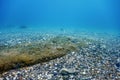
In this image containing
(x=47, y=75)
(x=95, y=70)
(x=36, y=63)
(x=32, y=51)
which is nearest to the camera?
(x=47, y=75)

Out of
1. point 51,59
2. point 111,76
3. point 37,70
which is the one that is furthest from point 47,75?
point 111,76

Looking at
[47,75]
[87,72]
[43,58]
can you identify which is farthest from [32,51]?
[87,72]

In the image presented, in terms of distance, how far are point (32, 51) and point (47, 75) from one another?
4.24 metres

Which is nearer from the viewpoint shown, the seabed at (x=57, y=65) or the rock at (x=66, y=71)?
the seabed at (x=57, y=65)

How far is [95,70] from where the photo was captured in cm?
1277

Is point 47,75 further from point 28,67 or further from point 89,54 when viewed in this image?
point 89,54

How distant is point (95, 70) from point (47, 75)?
342cm

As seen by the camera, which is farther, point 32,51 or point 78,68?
point 32,51

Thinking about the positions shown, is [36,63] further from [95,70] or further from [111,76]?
[111,76]

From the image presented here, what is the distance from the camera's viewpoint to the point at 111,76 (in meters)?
12.1

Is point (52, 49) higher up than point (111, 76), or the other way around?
point (52, 49)

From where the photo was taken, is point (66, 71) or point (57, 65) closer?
point (66, 71)

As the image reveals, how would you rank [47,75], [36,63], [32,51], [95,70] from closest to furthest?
[47,75]
[95,70]
[36,63]
[32,51]

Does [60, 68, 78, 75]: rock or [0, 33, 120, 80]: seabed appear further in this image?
[60, 68, 78, 75]: rock
